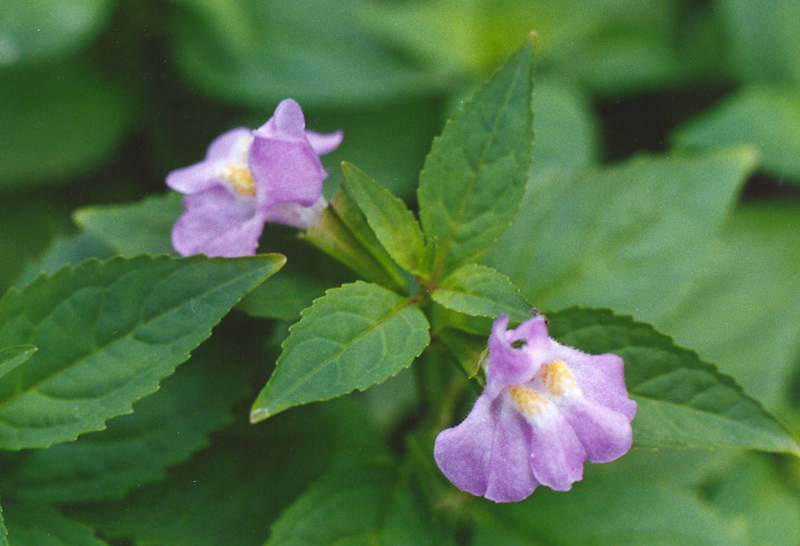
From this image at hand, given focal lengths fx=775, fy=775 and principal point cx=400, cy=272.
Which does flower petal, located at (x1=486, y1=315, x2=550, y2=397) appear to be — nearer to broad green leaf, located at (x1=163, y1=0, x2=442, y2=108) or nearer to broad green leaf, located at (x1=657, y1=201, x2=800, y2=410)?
broad green leaf, located at (x1=657, y1=201, x2=800, y2=410)

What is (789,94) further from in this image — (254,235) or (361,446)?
(254,235)

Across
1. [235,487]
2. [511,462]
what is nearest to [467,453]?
[511,462]

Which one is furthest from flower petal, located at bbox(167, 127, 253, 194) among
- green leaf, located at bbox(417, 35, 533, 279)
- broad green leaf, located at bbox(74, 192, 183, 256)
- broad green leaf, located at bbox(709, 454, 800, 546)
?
broad green leaf, located at bbox(709, 454, 800, 546)

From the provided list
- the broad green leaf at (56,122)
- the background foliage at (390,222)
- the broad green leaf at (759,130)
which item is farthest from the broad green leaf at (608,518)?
the broad green leaf at (56,122)

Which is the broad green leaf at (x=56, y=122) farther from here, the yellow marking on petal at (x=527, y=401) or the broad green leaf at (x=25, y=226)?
the yellow marking on petal at (x=527, y=401)

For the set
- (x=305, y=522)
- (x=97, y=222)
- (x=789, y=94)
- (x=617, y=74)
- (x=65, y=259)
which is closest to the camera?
(x=305, y=522)

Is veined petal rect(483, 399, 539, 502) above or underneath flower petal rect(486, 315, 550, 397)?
underneath

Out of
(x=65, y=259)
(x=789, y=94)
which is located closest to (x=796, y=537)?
(x=789, y=94)

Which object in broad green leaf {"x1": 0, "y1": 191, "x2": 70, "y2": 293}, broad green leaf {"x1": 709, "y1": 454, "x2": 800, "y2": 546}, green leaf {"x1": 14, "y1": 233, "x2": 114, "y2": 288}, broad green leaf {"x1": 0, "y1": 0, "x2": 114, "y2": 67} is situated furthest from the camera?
broad green leaf {"x1": 0, "y1": 191, "x2": 70, "y2": 293}
